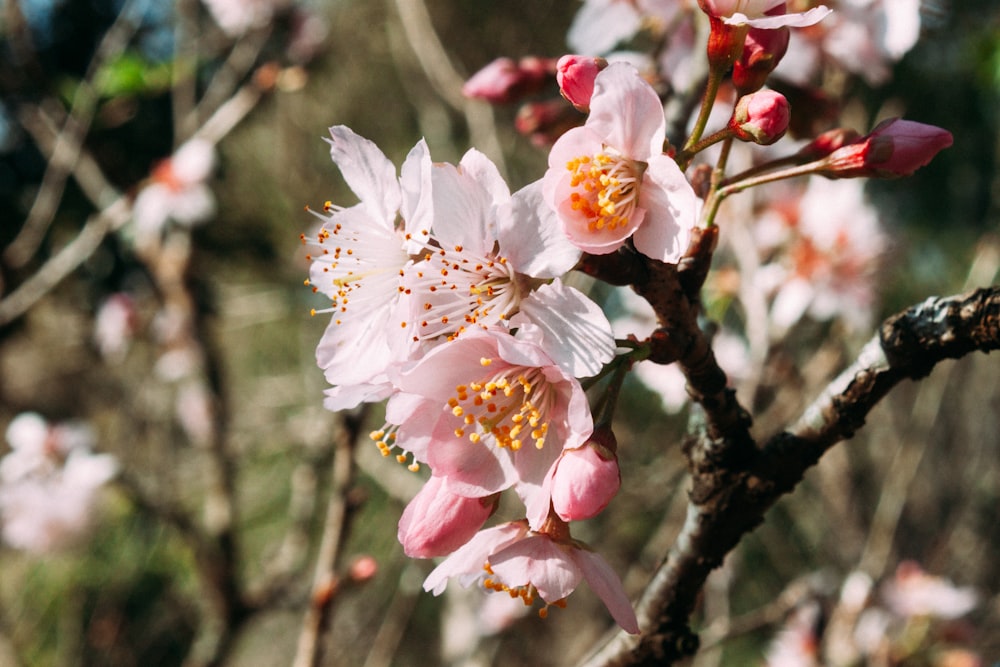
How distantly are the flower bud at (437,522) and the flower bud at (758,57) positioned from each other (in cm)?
41

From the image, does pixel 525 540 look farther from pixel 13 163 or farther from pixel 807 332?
pixel 13 163

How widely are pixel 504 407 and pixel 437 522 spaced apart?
12 cm

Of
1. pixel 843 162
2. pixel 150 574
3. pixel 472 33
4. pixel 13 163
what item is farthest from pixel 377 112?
pixel 843 162

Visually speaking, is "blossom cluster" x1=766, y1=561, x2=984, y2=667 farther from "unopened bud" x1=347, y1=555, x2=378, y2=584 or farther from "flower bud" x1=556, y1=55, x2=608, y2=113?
"flower bud" x1=556, y1=55, x2=608, y2=113

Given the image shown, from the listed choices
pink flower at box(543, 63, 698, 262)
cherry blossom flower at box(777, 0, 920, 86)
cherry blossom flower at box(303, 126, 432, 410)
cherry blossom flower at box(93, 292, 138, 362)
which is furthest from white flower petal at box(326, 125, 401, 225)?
cherry blossom flower at box(93, 292, 138, 362)

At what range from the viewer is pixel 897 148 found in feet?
2.03

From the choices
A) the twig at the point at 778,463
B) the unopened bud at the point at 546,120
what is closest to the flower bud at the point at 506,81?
the unopened bud at the point at 546,120

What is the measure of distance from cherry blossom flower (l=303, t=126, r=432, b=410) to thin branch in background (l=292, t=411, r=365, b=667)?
0.30 m

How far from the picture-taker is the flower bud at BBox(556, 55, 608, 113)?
598 millimetres

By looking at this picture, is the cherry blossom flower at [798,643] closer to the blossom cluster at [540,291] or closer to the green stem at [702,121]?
the blossom cluster at [540,291]

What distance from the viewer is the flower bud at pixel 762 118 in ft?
1.83

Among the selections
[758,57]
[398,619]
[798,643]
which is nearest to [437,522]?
Result: [758,57]

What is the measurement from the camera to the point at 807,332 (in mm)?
2816

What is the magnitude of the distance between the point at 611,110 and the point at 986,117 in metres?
5.33
